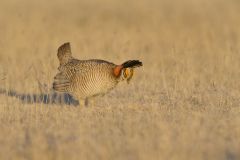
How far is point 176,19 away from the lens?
17500 mm

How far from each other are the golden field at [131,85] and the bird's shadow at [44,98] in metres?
0.05

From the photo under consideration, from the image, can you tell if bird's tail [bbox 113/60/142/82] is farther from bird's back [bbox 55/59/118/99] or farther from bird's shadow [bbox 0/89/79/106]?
bird's shadow [bbox 0/89/79/106]

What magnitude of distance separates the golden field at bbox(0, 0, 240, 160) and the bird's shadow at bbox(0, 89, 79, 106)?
47mm

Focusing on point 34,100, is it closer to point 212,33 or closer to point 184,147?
A: point 184,147

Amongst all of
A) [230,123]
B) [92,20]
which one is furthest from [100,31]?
[230,123]

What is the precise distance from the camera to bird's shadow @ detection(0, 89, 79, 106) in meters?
9.25

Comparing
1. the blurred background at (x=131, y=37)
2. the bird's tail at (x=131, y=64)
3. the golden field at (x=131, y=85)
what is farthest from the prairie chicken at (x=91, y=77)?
the blurred background at (x=131, y=37)

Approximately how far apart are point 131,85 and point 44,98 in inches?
68.0

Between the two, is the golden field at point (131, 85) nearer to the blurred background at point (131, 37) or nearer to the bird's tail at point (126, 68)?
the blurred background at point (131, 37)

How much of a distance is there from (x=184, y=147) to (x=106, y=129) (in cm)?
119

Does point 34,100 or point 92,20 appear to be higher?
point 92,20

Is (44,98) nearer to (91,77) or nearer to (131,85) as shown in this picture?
(91,77)

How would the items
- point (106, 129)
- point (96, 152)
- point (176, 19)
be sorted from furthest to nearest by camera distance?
point (176, 19) → point (106, 129) → point (96, 152)

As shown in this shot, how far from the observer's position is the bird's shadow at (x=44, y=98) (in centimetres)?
925
